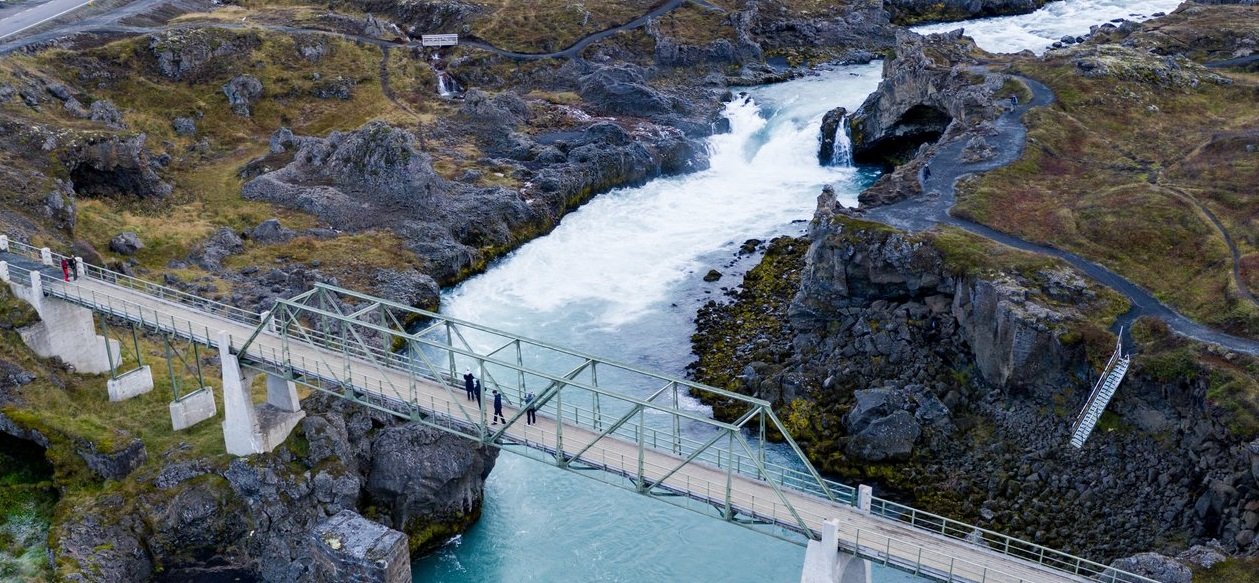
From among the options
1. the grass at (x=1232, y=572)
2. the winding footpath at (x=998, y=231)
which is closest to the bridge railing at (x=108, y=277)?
the winding footpath at (x=998, y=231)

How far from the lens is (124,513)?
4500 cm

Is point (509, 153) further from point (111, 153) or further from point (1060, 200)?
point (1060, 200)

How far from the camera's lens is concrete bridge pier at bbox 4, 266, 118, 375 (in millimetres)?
53094

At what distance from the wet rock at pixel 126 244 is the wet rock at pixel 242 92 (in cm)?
2875

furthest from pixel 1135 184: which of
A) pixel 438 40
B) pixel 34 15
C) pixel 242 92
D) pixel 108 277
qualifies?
pixel 34 15

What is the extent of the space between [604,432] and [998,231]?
3577 cm

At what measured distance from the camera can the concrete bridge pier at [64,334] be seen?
5309 cm

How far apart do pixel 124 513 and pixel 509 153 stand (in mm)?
54078

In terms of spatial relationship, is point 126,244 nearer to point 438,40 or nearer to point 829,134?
point 438,40

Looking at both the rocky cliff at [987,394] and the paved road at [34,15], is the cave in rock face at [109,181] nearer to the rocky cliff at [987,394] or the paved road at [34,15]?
the paved road at [34,15]

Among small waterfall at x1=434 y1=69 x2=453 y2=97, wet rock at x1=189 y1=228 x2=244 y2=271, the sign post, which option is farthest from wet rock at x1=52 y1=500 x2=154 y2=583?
the sign post

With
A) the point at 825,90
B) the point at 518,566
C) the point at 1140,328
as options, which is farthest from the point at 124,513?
the point at 825,90

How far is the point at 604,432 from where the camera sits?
39000mm

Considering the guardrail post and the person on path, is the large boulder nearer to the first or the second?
the person on path
